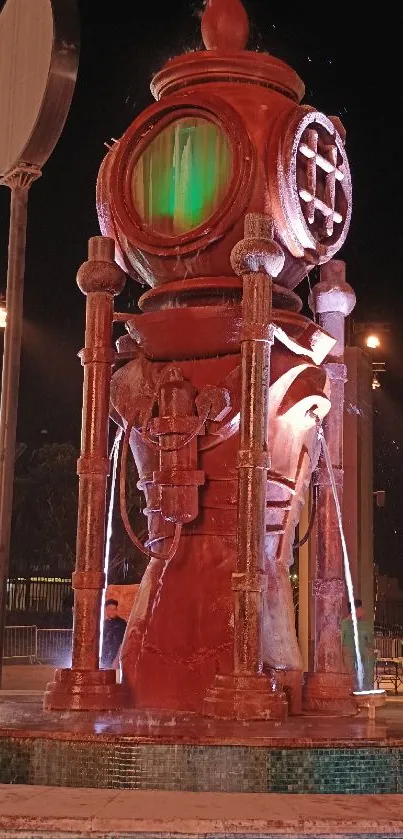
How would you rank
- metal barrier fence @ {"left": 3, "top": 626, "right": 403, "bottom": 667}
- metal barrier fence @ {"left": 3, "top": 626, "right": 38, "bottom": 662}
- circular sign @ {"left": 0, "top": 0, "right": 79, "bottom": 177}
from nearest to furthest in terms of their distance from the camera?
circular sign @ {"left": 0, "top": 0, "right": 79, "bottom": 177}, metal barrier fence @ {"left": 3, "top": 626, "right": 403, "bottom": 667}, metal barrier fence @ {"left": 3, "top": 626, "right": 38, "bottom": 662}

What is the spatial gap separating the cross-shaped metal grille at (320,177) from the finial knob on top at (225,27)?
111 cm

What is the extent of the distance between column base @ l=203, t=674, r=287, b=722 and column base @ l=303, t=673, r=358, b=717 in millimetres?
1573

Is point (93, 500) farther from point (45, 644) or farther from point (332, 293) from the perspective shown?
point (45, 644)

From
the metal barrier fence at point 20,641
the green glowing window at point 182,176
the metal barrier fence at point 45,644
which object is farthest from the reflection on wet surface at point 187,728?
the metal barrier fence at point 20,641

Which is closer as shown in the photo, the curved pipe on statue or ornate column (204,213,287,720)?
ornate column (204,213,287,720)

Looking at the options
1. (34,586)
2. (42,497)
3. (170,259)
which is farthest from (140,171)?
(42,497)

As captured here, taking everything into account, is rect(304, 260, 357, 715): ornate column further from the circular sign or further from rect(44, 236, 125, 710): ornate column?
the circular sign

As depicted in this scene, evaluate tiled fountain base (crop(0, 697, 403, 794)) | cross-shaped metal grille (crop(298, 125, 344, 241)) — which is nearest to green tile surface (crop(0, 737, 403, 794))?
tiled fountain base (crop(0, 697, 403, 794))

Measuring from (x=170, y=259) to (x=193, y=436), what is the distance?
5.17 ft

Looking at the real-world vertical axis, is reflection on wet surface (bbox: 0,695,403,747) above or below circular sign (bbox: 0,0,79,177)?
below

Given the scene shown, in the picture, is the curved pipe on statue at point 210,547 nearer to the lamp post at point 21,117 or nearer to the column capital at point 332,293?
the column capital at point 332,293

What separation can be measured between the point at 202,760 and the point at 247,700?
121 centimetres

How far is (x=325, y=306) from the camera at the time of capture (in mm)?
10688

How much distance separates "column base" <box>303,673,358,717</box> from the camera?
962 centimetres
